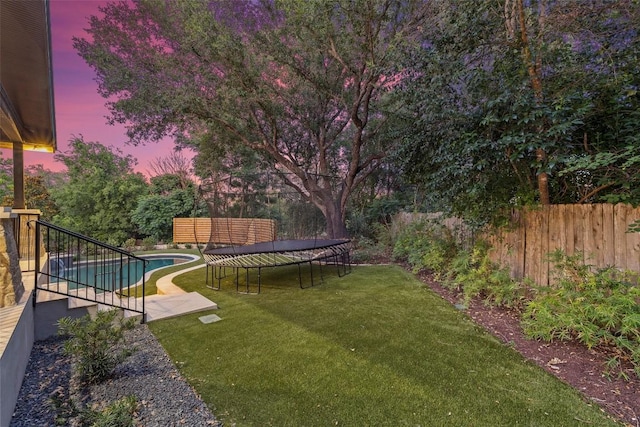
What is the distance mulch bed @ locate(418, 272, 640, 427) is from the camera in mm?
2049

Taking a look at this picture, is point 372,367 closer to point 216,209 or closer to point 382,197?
point 216,209

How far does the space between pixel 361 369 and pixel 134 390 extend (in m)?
1.86

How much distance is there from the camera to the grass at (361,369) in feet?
6.40

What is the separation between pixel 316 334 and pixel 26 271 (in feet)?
14.2

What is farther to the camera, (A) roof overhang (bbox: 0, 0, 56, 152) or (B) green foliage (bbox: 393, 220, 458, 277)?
(B) green foliage (bbox: 393, 220, 458, 277)

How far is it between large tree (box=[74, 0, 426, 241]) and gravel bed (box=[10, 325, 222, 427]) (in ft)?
17.7

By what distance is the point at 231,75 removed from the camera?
711cm

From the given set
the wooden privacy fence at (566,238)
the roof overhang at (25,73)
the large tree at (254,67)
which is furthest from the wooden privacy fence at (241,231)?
the wooden privacy fence at (566,238)

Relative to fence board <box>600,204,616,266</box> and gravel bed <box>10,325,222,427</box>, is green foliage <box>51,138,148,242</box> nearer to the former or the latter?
gravel bed <box>10,325,222,427</box>

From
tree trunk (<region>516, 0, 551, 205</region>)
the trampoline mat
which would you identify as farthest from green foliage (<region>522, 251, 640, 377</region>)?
the trampoline mat

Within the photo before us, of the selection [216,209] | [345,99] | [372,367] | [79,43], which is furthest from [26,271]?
[345,99]

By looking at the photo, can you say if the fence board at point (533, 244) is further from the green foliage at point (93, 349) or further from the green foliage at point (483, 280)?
the green foliage at point (93, 349)

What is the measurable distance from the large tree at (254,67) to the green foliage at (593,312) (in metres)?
4.47

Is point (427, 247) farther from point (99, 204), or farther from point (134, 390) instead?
point (99, 204)
